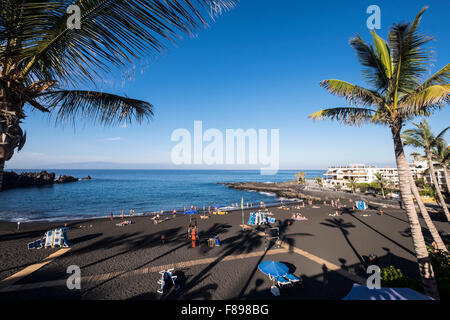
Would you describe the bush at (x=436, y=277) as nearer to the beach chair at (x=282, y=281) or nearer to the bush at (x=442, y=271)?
the bush at (x=442, y=271)

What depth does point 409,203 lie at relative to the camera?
6918 millimetres

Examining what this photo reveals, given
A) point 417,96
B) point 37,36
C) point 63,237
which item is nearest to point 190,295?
point 37,36

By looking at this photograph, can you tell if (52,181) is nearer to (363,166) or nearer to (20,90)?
(20,90)

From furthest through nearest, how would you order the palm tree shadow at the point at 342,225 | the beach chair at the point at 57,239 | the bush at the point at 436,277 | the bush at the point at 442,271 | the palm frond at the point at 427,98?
1. the palm tree shadow at the point at 342,225
2. the beach chair at the point at 57,239
3. the bush at the point at 436,277
4. the bush at the point at 442,271
5. the palm frond at the point at 427,98

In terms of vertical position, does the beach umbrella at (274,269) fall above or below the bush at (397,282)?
below

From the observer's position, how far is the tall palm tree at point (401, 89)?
21.2 ft

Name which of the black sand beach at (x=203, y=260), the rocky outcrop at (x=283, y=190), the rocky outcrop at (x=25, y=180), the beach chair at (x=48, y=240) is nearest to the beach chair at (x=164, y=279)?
the black sand beach at (x=203, y=260)

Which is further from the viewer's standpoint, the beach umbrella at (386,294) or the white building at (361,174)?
the white building at (361,174)

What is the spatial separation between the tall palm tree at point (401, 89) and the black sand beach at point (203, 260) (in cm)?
501

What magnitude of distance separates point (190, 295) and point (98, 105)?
8.46 metres

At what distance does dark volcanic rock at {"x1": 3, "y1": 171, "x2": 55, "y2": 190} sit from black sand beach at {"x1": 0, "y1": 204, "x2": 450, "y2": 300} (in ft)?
266

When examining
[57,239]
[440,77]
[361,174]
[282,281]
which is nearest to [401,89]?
[440,77]

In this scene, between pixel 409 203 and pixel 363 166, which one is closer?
pixel 409 203
